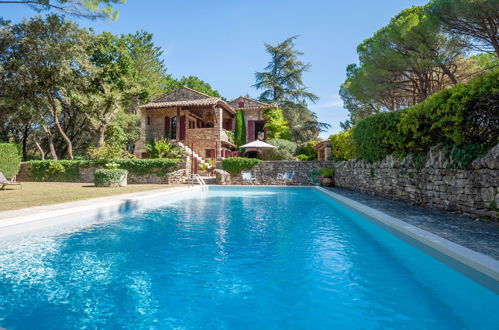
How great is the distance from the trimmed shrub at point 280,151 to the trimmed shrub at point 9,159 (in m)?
16.9

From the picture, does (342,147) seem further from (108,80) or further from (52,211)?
(108,80)

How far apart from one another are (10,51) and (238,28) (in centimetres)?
1687

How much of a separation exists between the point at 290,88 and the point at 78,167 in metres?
→ 19.7

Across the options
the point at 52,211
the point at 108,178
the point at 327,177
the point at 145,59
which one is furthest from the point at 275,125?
the point at 52,211

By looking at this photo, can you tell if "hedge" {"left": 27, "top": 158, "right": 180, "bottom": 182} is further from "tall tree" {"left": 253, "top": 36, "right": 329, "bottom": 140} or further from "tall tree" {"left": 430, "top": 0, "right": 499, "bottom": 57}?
"tall tree" {"left": 430, "top": 0, "right": 499, "bottom": 57}

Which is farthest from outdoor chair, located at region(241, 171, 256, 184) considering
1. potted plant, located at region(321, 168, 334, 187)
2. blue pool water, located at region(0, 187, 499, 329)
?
blue pool water, located at region(0, 187, 499, 329)

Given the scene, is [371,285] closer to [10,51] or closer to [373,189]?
[373,189]

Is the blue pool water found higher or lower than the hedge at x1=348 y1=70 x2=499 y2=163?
lower

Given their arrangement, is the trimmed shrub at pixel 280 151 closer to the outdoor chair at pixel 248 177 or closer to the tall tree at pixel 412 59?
the outdoor chair at pixel 248 177

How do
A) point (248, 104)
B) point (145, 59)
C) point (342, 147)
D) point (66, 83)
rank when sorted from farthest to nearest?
point (145, 59) → point (248, 104) → point (66, 83) → point (342, 147)

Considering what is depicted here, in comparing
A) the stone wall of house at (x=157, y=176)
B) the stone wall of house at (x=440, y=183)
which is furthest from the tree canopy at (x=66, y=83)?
the stone wall of house at (x=440, y=183)

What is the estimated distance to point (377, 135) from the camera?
9.59m

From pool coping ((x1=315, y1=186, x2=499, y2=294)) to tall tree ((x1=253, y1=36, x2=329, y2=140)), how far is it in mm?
21919

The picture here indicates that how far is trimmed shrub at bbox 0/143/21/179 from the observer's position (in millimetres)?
16578
